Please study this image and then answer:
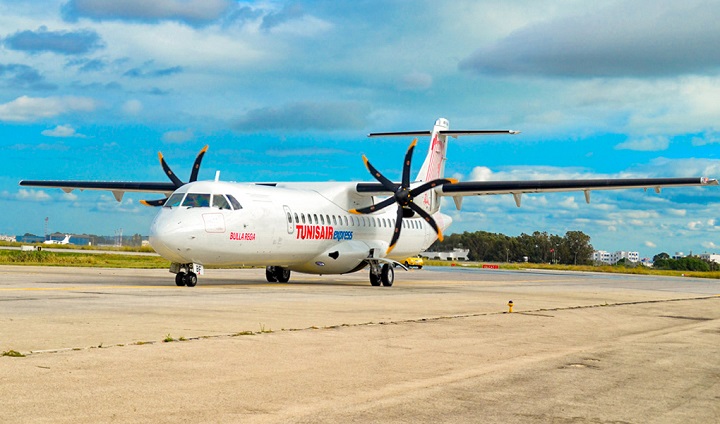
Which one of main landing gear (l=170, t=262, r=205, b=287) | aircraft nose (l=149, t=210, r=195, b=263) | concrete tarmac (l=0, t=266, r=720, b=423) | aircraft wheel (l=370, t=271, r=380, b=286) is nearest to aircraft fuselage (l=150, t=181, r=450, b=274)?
aircraft nose (l=149, t=210, r=195, b=263)

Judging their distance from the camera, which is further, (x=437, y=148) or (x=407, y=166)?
(x=437, y=148)

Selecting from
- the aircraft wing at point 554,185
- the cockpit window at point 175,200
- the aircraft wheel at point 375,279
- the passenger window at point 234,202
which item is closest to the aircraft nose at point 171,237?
the cockpit window at point 175,200

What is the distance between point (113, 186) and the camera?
37906mm

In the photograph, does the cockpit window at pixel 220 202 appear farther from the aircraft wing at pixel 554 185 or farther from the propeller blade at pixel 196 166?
the aircraft wing at pixel 554 185

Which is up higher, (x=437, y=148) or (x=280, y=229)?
(x=437, y=148)

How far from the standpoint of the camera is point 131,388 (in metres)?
7.62

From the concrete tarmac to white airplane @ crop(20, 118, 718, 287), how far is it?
6716 mm

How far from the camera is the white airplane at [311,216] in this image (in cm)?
2492

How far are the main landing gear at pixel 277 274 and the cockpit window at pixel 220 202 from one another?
6.65 meters

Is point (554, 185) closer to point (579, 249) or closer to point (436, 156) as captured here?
point (436, 156)

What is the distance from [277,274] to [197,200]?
25.3ft

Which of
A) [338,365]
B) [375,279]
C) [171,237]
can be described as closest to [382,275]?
[375,279]

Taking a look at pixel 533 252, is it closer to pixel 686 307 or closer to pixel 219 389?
pixel 686 307

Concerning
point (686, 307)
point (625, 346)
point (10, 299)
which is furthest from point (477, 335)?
point (686, 307)
